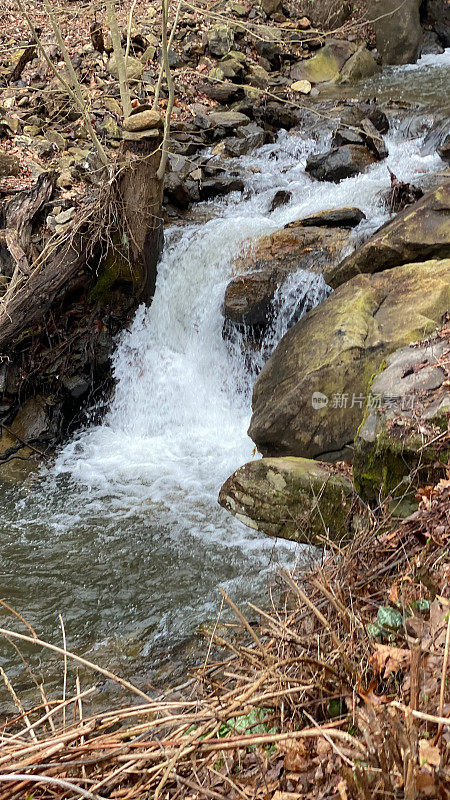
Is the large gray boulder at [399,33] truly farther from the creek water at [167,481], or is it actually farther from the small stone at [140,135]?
the small stone at [140,135]

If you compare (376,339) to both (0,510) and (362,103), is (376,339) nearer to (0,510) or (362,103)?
(0,510)

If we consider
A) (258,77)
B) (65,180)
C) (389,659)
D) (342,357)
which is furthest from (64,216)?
(258,77)

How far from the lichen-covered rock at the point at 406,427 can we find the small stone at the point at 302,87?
37.7 ft

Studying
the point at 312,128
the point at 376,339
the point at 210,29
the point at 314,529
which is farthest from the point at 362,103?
the point at 314,529

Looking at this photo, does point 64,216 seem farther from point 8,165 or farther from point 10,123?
point 10,123

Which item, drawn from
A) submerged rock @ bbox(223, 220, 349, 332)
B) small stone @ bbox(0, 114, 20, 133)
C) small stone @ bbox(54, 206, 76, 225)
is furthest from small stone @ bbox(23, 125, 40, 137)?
submerged rock @ bbox(223, 220, 349, 332)

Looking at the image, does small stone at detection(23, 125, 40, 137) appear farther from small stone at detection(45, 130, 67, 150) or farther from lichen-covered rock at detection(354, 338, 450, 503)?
lichen-covered rock at detection(354, 338, 450, 503)

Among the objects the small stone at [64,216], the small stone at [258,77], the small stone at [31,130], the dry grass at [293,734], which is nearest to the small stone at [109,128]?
the small stone at [31,130]

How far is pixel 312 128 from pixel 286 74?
12.5 feet

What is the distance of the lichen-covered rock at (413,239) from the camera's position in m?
6.21

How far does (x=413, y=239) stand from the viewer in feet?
20.5

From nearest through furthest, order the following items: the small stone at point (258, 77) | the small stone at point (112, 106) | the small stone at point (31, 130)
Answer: the small stone at point (31, 130)
the small stone at point (112, 106)
the small stone at point (258, 77)

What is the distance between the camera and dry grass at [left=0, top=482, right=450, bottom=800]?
1510 millimetres

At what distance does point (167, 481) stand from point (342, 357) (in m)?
2.34
